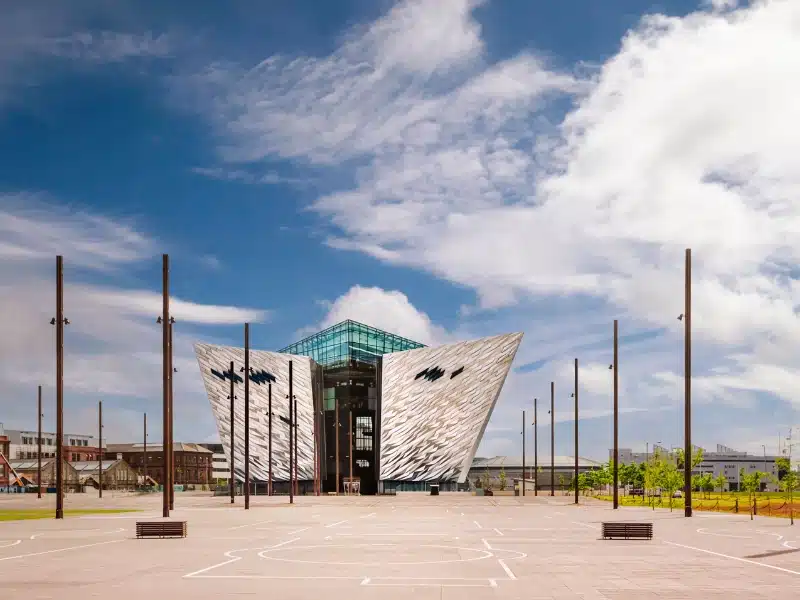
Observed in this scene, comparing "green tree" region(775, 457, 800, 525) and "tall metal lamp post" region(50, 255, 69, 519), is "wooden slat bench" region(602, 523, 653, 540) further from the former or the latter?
"tall metal lamp post" region(50, 255, 69, 519)

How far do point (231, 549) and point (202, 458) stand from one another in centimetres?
17891

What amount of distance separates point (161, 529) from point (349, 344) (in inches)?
3810

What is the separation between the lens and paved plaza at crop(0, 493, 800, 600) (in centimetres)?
1661

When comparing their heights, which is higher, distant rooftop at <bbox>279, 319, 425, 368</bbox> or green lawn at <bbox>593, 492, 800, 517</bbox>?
distant rooftop at <bbox>279, 319, 425, 368</bbox>

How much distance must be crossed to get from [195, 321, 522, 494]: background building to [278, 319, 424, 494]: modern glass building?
13cm

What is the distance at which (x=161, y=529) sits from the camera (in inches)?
1205

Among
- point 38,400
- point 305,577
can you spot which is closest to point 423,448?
point 38,400

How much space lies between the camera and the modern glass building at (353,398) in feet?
414

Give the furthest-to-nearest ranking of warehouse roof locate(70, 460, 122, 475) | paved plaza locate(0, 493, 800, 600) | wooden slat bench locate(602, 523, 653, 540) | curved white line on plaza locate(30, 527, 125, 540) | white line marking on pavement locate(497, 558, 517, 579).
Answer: warehouse roof locate(70, 460, 122, 475), curved white line on plaza locate(30, 527, 125, 540), wooden slat bench locate(602, 523, 653, 540), white line marking on pavement locate(497, 558, 517, 579), paved plaza locate(0, 493, 800, 600)

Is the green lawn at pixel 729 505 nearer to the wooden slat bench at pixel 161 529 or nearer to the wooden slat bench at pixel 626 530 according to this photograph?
the wooden slat bench at pixel 626 530

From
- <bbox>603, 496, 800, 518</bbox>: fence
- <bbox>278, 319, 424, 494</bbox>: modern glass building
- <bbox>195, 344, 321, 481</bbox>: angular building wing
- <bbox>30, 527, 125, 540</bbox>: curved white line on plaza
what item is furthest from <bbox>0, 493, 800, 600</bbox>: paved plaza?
<bbox>278, 319, 424, 494</bbox>: modern glass building

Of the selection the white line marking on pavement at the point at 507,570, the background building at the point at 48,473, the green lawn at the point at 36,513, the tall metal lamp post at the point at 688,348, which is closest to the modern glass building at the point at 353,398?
the background building at the point at 48,473

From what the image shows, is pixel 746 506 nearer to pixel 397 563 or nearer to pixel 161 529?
pixel 161 529

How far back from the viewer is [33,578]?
18797mm
